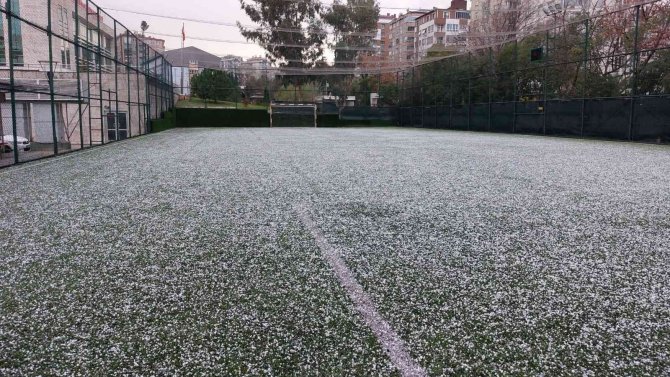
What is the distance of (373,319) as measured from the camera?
71.2 inches

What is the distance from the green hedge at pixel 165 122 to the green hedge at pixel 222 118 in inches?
29.9

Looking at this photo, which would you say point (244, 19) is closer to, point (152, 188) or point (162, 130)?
point (162, 130)

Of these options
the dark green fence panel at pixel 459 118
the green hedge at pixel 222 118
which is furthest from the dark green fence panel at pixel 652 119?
the green hedge at pixel 222 118

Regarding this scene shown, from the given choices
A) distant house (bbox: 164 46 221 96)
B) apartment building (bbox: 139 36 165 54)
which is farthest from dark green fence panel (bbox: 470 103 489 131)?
apartment building (bbox: 139 36 165 54)

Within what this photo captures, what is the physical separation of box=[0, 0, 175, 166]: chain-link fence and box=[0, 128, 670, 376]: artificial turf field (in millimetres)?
4736

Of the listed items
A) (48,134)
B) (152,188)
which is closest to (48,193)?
(152,188)

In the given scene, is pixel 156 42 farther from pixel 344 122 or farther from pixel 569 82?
pixel 569 82

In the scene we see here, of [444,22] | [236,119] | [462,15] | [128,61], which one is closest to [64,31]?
[128,61]

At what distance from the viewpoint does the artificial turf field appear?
5.02 feet

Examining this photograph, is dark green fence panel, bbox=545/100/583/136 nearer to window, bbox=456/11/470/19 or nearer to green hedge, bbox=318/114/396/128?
green hedge, bbox=318/114/396/128

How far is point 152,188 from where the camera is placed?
16.4 ft

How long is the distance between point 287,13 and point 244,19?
3240 millimetres

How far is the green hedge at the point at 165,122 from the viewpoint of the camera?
61.6ft

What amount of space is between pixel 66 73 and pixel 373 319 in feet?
41.8
